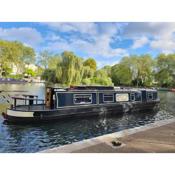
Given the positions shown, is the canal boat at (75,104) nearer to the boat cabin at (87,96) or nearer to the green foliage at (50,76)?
the boat cabin at (87,96)

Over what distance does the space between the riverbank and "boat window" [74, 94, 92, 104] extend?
4917 mm

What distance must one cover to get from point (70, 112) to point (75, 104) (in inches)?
19.8

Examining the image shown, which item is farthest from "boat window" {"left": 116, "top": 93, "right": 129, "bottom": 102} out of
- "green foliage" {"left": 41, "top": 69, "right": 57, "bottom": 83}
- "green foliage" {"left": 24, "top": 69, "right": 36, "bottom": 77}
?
"green foliage" {"left": 24, "top": 69, "right": 36, "bottom": 77}

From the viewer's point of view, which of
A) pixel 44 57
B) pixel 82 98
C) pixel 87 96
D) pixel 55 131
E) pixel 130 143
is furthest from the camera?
pixel 44 57

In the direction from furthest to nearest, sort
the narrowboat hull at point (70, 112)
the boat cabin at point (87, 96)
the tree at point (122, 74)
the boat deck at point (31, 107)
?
1. the tree at point (122, 74)
2. the boat cabin at point (87, 96)
3. the boat deck at point (31, 107)
4. the narrowboat hull at point (70, 112)

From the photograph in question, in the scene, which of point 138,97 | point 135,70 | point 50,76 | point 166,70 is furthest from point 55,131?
point 166,70

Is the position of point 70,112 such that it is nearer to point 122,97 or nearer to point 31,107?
point 31,107

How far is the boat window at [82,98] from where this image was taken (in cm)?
1123

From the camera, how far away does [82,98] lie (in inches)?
453

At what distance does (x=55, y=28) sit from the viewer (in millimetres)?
17406

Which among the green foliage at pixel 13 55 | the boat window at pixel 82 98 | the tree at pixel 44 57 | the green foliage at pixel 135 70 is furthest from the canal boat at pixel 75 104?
the green foliage at pixel 13 55

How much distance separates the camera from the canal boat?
9.77 meters
